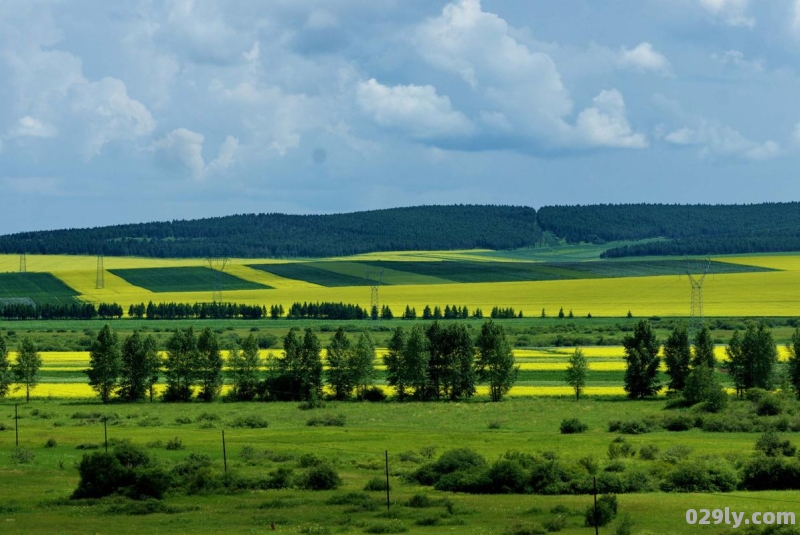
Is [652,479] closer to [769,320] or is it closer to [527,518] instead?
[527,518]

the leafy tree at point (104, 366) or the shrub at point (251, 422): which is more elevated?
the leafy tree at point (104, 366)

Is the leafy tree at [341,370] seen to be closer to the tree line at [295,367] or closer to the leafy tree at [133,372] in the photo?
the tree line at [295,367]

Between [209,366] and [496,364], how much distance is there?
21660 mm

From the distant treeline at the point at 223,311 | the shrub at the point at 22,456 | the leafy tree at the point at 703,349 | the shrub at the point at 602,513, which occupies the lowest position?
the shrub at the point at 602,513

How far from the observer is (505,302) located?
182 meters

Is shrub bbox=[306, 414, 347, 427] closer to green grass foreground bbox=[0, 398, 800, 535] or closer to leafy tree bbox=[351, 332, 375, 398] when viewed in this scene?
green grass foreground bbox=[0, 398, 800, 535]

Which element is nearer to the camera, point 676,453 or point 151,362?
point 676,453

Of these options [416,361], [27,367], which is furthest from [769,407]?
[27,367]

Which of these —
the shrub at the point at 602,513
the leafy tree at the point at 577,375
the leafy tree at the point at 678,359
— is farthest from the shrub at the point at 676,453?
the leafy tree at the point at 678,359

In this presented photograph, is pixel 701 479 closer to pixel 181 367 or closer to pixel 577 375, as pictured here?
pixel 577 375

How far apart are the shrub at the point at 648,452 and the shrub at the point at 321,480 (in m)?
14.7

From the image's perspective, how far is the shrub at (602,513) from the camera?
124 ft

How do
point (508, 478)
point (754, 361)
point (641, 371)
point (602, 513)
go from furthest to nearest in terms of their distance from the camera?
point (641, 371) < point (754, 361) < point (508, 478) < point (602, 513)

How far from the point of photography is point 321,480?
48.0 metres
